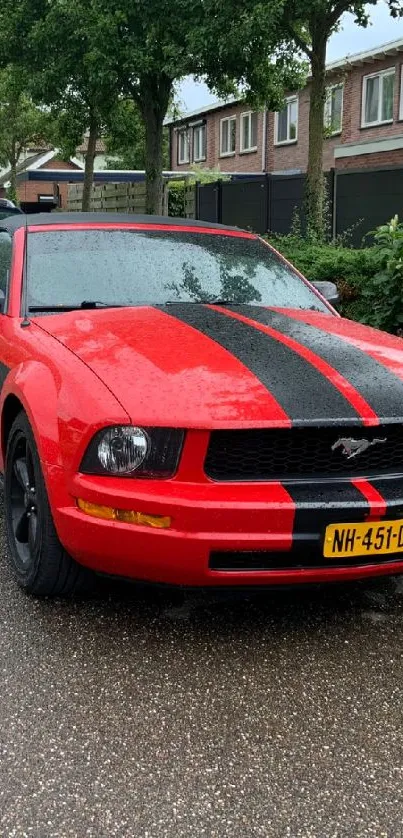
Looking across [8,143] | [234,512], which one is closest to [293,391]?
[234,512]

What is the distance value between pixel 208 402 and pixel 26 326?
4.02ft

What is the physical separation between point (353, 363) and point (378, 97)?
2477 centimetres

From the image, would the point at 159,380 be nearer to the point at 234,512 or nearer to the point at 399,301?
the point at 234,512

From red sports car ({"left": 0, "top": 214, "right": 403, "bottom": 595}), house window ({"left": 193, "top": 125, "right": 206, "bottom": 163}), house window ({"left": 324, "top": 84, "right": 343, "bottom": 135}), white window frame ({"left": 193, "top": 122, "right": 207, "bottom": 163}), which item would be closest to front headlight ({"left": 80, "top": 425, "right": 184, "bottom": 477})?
red sports car ({"left": 0, "top": 214, "right": 403, "bottom": 595})

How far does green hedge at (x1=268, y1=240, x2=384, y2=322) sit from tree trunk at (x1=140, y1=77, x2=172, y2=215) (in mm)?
8120

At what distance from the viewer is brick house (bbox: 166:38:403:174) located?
2416 cm

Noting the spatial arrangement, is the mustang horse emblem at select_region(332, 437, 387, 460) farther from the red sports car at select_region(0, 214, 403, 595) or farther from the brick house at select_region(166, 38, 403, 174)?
the brick house at select_region(166, 38, 403, 174)

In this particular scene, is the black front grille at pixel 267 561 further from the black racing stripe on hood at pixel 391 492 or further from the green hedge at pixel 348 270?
the green hedge at pixel 348 270

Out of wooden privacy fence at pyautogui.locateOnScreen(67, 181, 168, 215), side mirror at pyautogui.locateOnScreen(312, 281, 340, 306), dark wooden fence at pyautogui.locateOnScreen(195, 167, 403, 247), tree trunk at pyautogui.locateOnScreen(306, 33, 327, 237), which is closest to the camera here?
side mirror at pyautogui.locateOnScreen(312, 281, 340, 306)

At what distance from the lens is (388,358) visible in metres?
3.18

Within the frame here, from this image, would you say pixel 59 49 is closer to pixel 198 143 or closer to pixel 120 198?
pixel 120 198

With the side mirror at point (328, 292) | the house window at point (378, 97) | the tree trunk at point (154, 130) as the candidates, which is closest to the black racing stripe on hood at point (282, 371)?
the side mirror at point (328, 292)

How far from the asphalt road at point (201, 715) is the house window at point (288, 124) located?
2900cm

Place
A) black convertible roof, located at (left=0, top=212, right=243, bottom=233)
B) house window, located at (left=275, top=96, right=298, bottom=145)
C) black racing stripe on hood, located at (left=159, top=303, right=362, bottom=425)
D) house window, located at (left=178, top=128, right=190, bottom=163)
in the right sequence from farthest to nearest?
house window, located at (left=178, top=128, right=190, bottom=163), house window, located at (left=275, top=96, right=298, bottom=145), black convertible roof, located at (left=0, top=212, right=243, bottom=233), black racing stripe on hood, located at (left=159, top=303, right=362, bottom=425)
